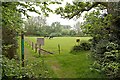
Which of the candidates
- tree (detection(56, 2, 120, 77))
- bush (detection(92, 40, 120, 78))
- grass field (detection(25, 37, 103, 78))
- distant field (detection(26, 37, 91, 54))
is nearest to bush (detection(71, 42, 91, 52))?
grass field (detection(25, 37, 103, 78))

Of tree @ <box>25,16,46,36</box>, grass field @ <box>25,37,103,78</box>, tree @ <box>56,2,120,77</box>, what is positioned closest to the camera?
tree @ <box>56,2,120,77</box>

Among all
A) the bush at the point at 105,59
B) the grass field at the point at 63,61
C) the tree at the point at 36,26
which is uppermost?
the tree at the point at 36,26

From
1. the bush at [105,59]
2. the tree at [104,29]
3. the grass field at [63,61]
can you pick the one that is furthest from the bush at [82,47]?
the bush at [105,59]

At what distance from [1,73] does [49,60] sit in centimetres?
238

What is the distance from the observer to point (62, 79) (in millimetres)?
3344

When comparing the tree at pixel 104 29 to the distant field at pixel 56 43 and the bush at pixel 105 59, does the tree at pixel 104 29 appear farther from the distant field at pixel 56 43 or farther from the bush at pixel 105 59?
the distant field at pixel 56 43

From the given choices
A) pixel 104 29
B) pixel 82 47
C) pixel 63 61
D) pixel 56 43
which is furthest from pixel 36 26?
pixel 82 47

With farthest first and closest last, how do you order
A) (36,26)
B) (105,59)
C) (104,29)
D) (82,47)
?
(82,47) → (36,26) → (104,29) → (105,59)

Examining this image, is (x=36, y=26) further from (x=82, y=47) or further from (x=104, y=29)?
(x=82, y=47)

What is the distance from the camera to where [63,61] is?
13.7ft

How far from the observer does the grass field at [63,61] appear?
11.5 ft

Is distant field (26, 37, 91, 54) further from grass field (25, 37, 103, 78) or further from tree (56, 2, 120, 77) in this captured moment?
tree (56, 2, 120, 77)

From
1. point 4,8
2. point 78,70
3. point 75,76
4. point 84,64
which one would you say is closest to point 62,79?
point 75,76

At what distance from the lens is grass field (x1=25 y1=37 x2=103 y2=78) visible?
11.5 ft
